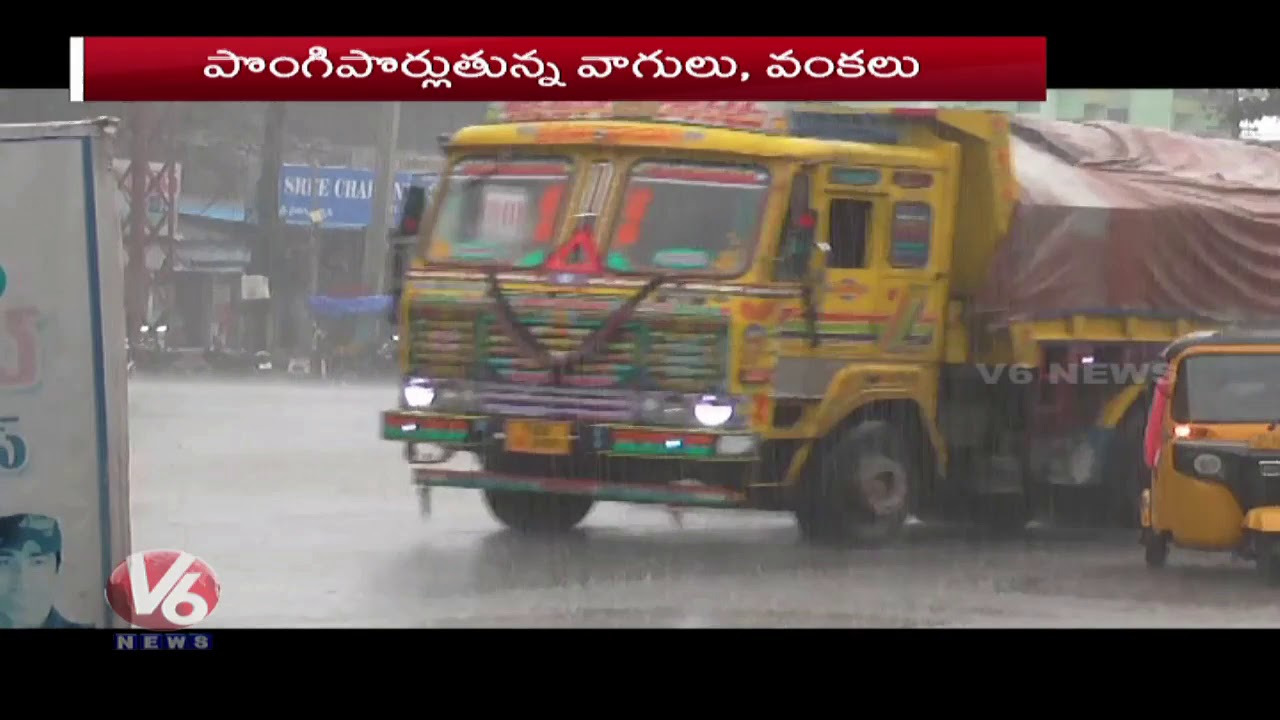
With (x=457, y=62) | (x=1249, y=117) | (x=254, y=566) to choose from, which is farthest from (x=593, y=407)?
(x=1249, y=117)

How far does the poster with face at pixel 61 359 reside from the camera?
7.77m

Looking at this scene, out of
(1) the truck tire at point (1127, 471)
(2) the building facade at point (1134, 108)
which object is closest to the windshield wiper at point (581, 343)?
(2) the building facade at point (1134, 108)

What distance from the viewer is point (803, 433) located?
12664 mm

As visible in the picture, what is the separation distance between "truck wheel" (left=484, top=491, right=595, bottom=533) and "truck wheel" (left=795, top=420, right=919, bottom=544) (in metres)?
1.31

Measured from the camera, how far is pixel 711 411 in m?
12.1

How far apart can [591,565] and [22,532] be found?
4.94 metres

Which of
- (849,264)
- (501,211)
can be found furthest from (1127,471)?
(501,211)

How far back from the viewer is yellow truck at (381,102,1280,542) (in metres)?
12.2

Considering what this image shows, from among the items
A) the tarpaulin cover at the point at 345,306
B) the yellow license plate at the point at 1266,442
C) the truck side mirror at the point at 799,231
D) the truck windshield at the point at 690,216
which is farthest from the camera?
the tarpaulin cover at the point at 345,306

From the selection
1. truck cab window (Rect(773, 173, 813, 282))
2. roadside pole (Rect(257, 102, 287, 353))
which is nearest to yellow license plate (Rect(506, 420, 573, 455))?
truck cab window (Rect(773, 173, 813, 282))

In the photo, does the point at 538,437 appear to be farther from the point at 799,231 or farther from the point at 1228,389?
the point at 1228,389

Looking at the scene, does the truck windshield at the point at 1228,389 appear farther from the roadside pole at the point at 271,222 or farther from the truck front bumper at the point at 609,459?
the roadside pole at the point at 271,222

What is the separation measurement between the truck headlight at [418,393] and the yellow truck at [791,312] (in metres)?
0.02
